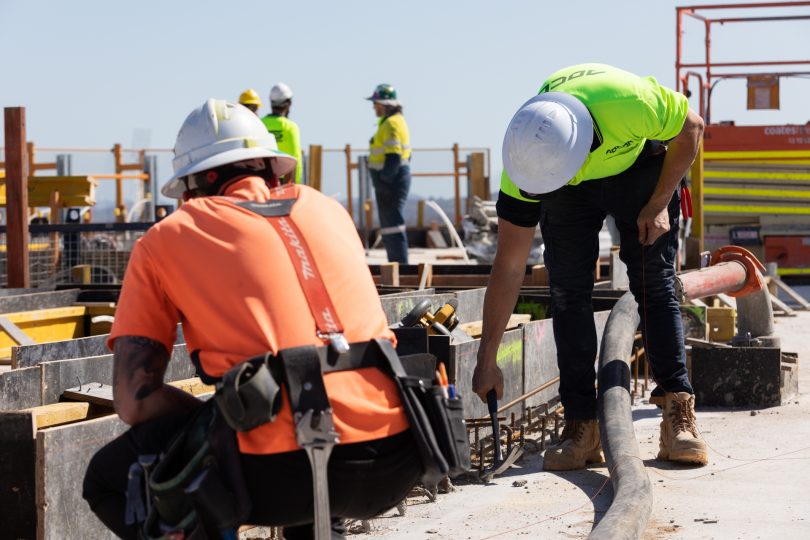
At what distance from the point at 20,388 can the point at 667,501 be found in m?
2.61

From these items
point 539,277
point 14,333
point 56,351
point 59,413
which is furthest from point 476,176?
point 59,413

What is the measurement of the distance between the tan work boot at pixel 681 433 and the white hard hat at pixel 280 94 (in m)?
6.32

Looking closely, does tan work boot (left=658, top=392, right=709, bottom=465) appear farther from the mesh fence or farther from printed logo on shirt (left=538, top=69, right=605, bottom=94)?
the mesh fence

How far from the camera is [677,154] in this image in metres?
4.79

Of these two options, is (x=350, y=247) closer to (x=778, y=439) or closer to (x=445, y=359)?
(x=445, y=359)

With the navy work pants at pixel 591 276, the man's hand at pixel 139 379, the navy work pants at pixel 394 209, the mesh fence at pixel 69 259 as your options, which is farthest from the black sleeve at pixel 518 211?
the navy work pants at pixel 394 209

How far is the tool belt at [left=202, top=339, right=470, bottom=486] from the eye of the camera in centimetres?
262

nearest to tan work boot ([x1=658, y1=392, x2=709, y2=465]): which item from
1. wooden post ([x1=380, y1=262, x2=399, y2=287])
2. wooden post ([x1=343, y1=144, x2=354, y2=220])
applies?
wooden post ([x1=380, y1=262, x2=399, y2=287])

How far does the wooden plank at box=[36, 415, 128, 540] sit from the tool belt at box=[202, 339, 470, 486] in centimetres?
107

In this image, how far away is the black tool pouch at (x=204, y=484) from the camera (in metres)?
2.69

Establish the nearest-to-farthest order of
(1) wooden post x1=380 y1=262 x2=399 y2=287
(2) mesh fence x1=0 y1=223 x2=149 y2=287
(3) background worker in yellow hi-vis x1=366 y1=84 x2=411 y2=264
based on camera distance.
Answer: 1. (1) wooden post x1=380 y1=262 x2=399 y2=287
2. (2) mesh fence x1=0 y1=223 x2=149 y2=287
3. (3) background worker in yellow hi-vis x1=366 y1=84 x2=411 y2=264

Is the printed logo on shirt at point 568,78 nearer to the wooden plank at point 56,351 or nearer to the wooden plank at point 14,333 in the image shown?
the wooden plank at point 56,351

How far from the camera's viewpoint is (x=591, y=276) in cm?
512

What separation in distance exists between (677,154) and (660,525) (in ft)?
5.04
